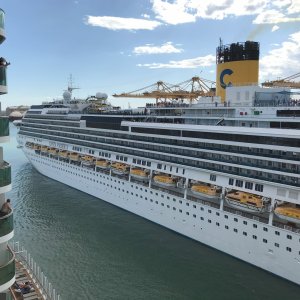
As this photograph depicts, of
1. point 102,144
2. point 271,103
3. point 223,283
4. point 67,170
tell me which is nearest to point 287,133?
point 271,103

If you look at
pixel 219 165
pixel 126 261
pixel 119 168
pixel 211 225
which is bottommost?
pixel 126 261

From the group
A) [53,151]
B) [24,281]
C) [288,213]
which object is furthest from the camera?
[53,151]

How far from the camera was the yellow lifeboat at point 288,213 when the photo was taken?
15773mm

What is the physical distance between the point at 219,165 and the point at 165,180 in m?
4.07

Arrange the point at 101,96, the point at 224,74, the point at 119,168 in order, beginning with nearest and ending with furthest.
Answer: the point at 224,74, the point at 119,168, the point at 101,96

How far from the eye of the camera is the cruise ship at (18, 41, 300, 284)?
55.0ft

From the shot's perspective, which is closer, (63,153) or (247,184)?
(247,184)

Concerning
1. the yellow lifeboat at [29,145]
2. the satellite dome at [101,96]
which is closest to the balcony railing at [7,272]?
the yellow lifeboat at [29,145]

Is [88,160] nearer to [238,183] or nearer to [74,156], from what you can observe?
[74,156]

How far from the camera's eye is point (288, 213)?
15977 millimetres

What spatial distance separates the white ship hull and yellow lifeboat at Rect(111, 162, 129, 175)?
61cm

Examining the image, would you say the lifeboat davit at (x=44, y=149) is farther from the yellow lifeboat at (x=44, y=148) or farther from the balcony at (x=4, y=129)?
the balcony at (x=4, y=129)

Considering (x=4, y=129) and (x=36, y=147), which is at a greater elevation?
(x=4, y=129)

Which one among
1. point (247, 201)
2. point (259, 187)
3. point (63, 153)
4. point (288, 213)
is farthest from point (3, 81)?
point (63, 153)
